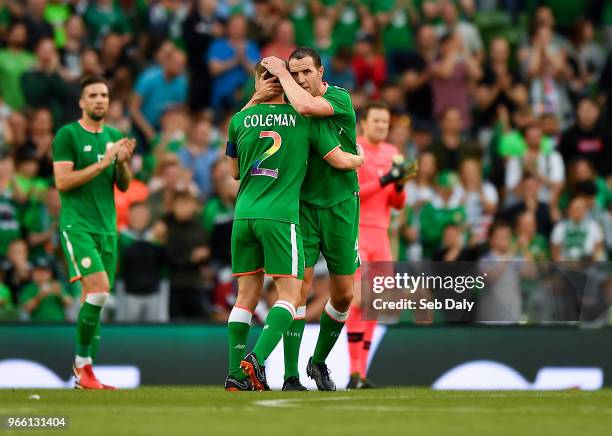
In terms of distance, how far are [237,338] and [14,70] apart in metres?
9.21

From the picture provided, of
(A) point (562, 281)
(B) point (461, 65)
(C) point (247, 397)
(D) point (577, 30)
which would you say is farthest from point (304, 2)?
(C) point (247, 397)

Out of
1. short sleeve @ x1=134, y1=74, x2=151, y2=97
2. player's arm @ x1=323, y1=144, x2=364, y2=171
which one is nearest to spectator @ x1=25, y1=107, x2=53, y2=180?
short sleeve @ x1=134, y1=74, x2=151, y2=97

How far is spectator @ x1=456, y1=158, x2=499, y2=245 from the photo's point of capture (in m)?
17.4

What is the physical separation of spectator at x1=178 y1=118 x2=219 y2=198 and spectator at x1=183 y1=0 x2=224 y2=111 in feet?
5.43

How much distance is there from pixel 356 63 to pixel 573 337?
695 centimetres

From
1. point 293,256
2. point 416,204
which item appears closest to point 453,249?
point 416,204

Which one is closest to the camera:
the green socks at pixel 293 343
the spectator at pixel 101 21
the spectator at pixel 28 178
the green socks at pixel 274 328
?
the green socks at pixel 274 328

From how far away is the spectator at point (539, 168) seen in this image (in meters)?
18.2

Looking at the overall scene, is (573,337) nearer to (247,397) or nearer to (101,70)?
(247,397)

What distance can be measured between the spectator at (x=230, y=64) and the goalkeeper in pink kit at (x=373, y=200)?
653 centimetres

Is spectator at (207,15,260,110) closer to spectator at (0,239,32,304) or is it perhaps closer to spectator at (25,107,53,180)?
spectator at (25,107,53,180)

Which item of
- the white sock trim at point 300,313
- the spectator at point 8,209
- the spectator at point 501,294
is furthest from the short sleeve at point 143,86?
the white sock trim at point 300,313

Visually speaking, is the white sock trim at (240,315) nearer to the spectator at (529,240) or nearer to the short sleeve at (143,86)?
the spectator at (529,240)

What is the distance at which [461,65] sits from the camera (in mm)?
19859
